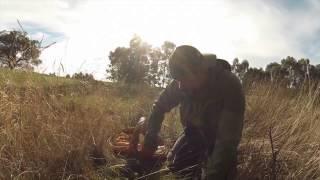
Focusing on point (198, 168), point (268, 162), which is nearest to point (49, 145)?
point (198, 168)

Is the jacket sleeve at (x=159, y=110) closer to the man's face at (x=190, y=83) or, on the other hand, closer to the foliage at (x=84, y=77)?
the man's face at (x=190, y=83)

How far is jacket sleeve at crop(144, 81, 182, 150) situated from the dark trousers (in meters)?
0.28

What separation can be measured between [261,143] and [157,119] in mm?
1201

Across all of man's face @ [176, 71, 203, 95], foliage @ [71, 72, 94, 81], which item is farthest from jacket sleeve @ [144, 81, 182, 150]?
foliage @ [71, 72, 94, 81]

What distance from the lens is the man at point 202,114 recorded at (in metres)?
3.48

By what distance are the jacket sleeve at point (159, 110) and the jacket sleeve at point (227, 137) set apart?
752mm

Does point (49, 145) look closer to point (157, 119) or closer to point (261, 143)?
point (157, 119)

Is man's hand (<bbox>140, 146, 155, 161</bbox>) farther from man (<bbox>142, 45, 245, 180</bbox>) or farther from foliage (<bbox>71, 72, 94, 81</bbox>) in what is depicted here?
foliage (<bbox>71, 72, 94, 81</bbox>)

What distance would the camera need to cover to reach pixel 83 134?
13.8 feet

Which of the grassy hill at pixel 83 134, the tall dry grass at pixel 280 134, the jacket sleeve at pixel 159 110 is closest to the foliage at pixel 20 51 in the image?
the grassy hill at pixel 83 134

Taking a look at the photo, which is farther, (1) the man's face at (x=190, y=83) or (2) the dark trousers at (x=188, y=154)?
(2) the dark trousers at (x=188, y=154)

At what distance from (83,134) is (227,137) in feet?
4.55

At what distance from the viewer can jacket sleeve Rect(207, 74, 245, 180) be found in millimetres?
3434

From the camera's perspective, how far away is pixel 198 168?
420 centimetres
